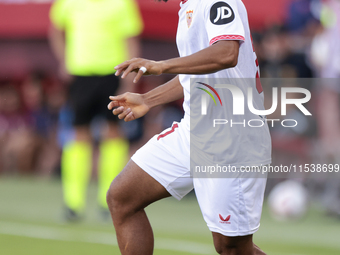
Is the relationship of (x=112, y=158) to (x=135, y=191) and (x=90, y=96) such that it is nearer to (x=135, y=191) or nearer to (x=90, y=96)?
(x=90, y=96)

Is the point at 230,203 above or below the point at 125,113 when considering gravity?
below

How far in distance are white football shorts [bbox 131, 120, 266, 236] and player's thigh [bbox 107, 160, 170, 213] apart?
0.04 meters

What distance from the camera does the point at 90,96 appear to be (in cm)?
675

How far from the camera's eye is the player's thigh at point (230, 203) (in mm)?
3418

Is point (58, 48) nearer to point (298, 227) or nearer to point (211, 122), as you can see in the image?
point (298, 227)

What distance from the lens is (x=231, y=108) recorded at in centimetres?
350

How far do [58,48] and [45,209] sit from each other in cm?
198

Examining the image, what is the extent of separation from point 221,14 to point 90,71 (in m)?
3.97

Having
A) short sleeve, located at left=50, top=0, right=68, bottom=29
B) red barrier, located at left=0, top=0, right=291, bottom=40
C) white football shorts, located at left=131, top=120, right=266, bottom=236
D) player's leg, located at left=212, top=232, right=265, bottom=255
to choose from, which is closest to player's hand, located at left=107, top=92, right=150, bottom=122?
white football shorts, located at left=131, top=120, right=266, bottom=236

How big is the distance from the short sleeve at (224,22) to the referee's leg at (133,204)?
0.98 m

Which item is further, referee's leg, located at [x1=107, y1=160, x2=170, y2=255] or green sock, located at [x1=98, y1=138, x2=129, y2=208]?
green sock, located at [x1=98, y1=138, x2=129, y2=208]

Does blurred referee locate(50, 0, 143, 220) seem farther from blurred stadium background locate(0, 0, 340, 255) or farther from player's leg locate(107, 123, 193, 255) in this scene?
player's leg locate(107, 123, 193, 255)

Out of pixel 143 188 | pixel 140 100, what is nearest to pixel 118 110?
pixel 140 100

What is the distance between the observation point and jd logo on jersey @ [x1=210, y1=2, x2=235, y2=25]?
10.3 feet
